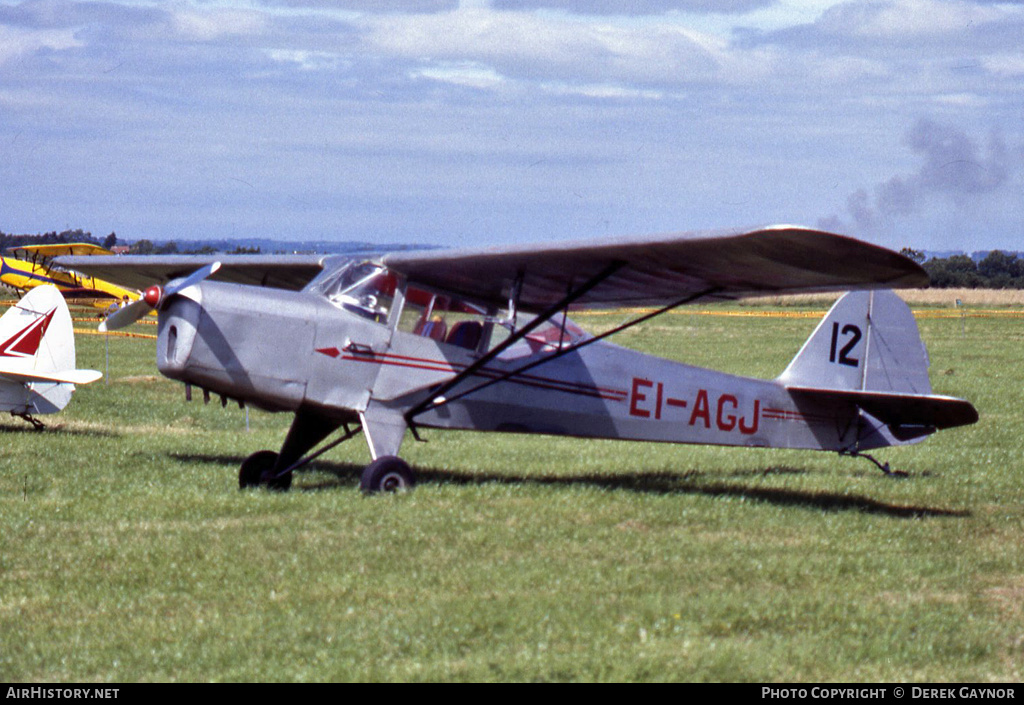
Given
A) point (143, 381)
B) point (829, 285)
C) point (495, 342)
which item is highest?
point (829, 285)

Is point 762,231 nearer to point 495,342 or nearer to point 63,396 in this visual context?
point 495,342

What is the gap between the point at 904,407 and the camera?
11406 millimetres

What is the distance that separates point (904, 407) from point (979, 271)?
8783 cm

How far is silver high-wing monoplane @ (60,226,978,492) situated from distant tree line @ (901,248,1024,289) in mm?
64838

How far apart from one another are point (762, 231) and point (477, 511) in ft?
10.7

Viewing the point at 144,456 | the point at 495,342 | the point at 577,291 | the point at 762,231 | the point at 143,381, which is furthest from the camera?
the point at 143,381

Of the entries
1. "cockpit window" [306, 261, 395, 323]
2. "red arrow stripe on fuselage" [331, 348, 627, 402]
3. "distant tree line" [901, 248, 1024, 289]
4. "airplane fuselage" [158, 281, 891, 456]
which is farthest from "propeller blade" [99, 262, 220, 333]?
"distant tree line" [901, 248, 1024, 289]

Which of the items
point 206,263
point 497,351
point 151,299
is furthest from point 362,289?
point 206,263

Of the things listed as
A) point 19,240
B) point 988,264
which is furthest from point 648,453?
point 19,240

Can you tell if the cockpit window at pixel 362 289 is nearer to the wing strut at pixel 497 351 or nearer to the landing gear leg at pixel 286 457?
the wing strut at pixel 497 351

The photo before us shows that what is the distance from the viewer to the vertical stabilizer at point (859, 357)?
12031 millimetres

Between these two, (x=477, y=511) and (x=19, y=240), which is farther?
(x=19, y=240)
